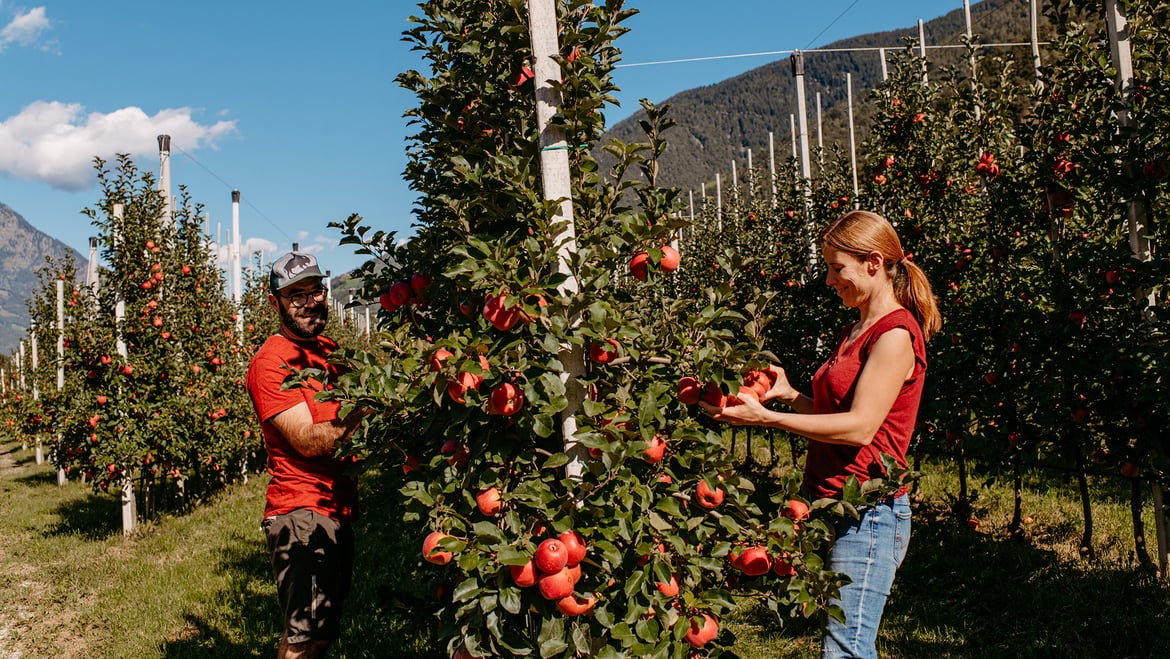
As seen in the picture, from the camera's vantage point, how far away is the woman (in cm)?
209

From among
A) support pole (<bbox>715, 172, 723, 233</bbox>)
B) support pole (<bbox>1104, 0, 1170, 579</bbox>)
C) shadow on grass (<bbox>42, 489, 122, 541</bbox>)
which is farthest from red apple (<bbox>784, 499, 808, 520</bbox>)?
support pole (<bbox>715, 172, 723, 233</bbox>)

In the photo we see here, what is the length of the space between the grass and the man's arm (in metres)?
0.27

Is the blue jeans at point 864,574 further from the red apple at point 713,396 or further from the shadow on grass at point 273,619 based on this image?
the shadow on grass at point 273,619

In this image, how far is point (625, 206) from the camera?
7.38ft

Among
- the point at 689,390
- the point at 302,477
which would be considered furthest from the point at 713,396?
the point at 302,477

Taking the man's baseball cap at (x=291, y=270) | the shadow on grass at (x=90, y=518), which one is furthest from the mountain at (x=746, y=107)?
the man's baseball cap at (x=291, y=270)

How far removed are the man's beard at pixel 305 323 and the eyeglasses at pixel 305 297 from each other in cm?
3

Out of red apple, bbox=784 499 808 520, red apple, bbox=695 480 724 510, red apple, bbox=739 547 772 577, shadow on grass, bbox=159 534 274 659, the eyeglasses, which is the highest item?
the eyeglasses

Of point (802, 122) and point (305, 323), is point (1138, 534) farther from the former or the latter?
point (802, 122)

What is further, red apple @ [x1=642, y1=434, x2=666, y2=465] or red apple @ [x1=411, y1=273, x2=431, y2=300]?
red apple @ [x1=411, y1=273, x2=431, y2=300]

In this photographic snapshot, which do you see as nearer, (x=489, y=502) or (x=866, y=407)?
(x=489, y=502)

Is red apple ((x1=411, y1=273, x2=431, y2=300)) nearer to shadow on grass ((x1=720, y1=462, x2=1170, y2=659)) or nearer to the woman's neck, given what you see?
the woman's neck

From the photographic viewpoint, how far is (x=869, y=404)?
6.85ft

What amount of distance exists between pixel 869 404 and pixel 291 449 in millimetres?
2086
